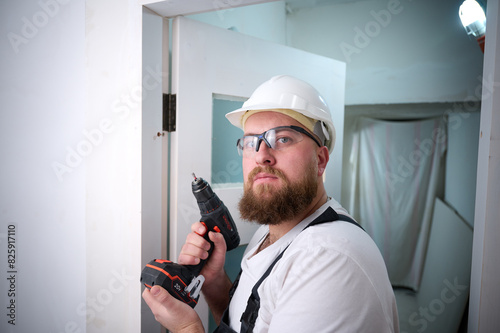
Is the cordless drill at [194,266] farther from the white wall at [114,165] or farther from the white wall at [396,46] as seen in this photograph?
the white wall at [396,46]

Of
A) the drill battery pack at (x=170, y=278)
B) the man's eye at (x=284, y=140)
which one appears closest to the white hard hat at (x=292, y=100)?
the man's eye at (x=284, y=140)

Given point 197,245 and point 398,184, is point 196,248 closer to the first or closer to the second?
point 197,245

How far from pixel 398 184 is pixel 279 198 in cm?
212

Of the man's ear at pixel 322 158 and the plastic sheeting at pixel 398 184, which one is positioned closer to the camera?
the man's ear at pixel 322 158

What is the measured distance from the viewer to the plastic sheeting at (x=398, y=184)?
2762 millimetres

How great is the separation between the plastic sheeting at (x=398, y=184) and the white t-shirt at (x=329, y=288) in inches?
84.1

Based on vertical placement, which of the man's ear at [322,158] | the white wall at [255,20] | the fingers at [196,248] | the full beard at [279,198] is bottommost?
the fingers at [196,248]

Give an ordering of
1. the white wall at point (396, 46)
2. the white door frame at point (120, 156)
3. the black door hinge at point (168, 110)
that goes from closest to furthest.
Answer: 1. the white door frame at point (120, 156)
2. the black door hinge at point (168, 110)
3. the white wall at point (396, 46)

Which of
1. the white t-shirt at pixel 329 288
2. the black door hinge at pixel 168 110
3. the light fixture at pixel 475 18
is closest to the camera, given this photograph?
the white t-shirt at pixel 329 288

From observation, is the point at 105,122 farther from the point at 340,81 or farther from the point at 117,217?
the point at 340,81

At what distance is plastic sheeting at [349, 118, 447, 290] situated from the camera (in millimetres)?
2762

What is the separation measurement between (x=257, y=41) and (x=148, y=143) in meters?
0.78

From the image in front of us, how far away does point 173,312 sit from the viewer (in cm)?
110

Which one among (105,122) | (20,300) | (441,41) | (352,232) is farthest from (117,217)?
(441,41)
